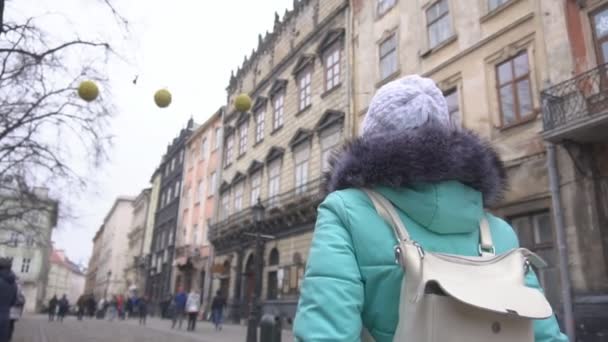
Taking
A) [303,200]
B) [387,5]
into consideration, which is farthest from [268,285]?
[387,5]

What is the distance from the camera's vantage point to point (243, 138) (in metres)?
29.6

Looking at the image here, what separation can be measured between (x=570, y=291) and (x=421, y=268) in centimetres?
1043

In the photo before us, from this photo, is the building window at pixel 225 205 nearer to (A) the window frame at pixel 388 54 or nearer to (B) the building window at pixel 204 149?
(B) the building window at pixel 204 149

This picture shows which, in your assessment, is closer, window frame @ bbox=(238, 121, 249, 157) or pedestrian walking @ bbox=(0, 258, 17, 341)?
pedestrian walking @ bbox=(0, 258, 17, 341)

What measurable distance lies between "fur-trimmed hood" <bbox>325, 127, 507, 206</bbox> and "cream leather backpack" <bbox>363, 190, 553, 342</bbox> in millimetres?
278

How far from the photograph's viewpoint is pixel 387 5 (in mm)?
17781

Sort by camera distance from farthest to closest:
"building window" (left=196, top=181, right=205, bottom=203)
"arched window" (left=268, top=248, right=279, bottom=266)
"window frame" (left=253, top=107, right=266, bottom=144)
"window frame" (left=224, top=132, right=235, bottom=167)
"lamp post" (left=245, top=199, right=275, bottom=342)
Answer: "building window" (left=196, top=181, right=205, bottom=203), "window frame" (left=224, top=132, right=235, bottom=167), "window frame" (left=253, top=107, right=266, bottom=144), "arched window" (left=268, top=248, right=279, bottom=266), "lamp post" (left=245, top=199, right=275, bottom=342)

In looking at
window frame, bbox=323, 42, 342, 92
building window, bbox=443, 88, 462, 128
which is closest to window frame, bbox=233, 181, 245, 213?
window frame, bbox=323, 42, 342, 92

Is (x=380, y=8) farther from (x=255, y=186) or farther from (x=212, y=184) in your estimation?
(x=212, y=184)

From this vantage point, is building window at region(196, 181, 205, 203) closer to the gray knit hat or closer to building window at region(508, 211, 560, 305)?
building window at region(508, 211, 560, 305)

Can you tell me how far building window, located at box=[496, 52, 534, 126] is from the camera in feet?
38.4

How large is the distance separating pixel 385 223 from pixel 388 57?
1669cm

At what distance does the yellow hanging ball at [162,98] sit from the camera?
28.9ft

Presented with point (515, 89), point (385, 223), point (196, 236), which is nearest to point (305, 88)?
point (515, 89)
